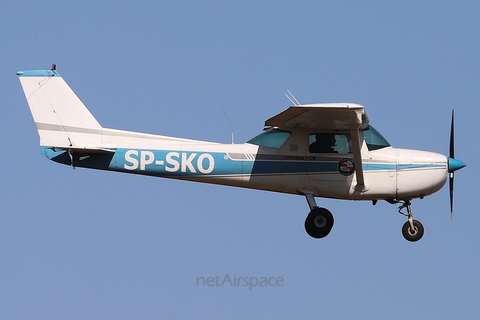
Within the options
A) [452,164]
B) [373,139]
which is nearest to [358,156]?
[373,139]

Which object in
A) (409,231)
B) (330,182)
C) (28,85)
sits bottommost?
(409,231)

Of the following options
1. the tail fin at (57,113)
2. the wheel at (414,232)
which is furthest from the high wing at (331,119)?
the tail fin at (57,113)

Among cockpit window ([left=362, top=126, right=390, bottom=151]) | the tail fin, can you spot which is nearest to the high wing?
cockpit window ([left=362, top=126, right=390, bottom=151])

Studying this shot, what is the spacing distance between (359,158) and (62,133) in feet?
20.2

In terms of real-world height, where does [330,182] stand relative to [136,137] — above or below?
below

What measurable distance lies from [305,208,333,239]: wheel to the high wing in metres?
A: 0.93

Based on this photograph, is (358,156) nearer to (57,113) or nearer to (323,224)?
(323,224)

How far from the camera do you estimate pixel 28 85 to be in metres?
14.0

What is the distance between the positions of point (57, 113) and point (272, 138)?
14.9 feet

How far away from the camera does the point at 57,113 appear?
14.1m

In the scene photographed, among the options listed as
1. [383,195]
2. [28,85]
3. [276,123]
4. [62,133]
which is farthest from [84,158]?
[383,195]

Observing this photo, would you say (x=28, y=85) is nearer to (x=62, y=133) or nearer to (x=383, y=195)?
(x=62, y=133)

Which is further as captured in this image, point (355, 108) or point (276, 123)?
point (276, 123)

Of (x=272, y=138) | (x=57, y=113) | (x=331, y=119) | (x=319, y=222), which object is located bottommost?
(x=319, y=222)
